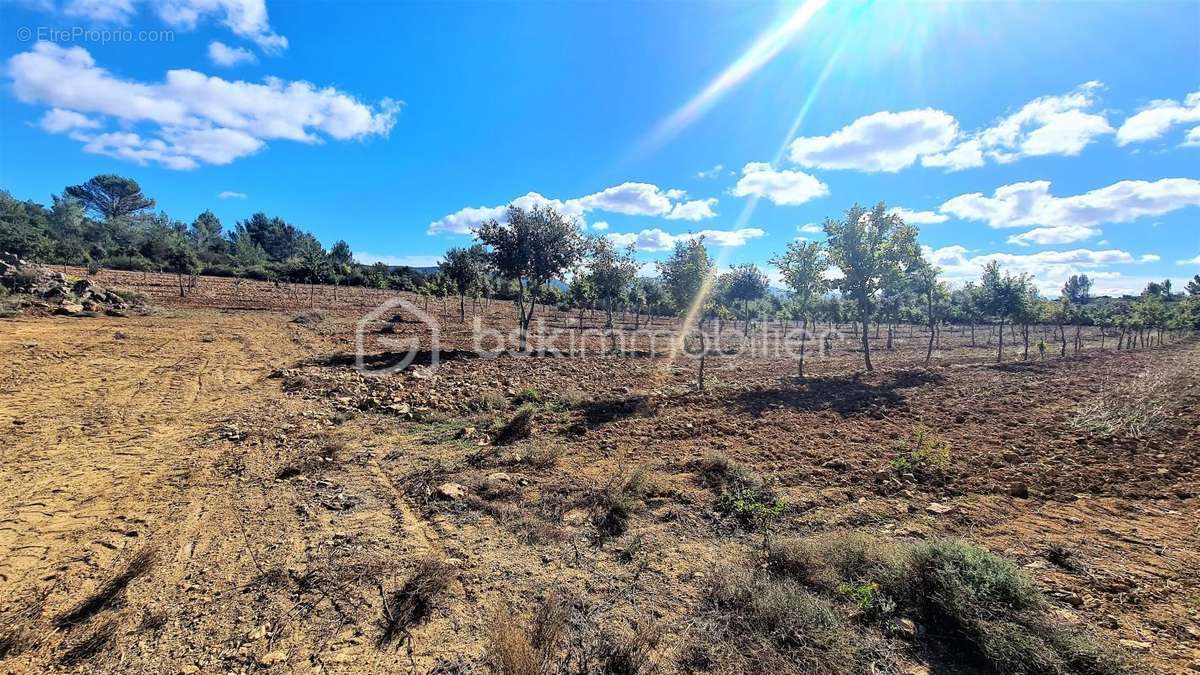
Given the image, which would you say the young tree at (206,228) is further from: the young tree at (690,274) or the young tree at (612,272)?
the young tree at (690,274)

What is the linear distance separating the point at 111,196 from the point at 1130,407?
450 ft

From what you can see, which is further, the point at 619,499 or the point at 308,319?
the point at 308,319

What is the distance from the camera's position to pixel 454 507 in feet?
18.2

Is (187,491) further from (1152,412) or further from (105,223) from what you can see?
(105,223)

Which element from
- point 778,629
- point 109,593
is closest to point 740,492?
point 778,629

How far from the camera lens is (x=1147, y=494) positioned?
5.77 meters

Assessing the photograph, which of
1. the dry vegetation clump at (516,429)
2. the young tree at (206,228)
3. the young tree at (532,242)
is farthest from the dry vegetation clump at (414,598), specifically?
the young tree at (206,228)

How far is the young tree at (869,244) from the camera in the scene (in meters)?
17.7

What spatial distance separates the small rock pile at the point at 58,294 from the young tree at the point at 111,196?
299 feet

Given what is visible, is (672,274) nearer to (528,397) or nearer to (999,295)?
(528,397)

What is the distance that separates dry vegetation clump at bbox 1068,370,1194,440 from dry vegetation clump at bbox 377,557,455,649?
39.2 feet

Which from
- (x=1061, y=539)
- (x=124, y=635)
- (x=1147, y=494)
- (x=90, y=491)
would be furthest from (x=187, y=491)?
(x=1147, y=494)

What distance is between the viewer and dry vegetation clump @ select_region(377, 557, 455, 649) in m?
3.50

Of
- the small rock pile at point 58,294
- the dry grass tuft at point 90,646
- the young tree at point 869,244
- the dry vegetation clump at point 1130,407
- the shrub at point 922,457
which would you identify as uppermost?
the young tree at point 869,244
